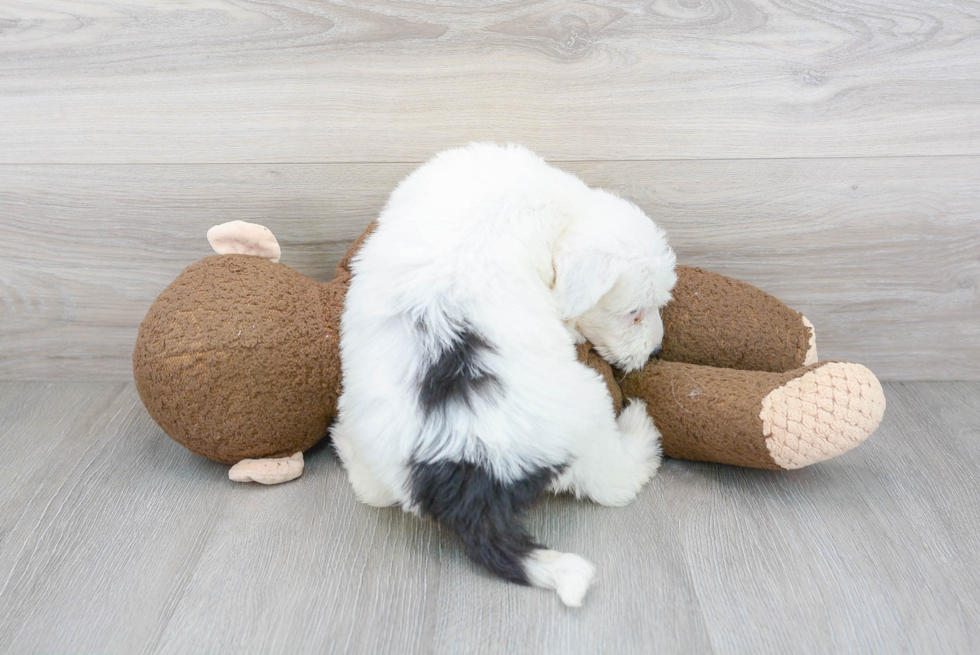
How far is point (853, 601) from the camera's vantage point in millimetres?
834

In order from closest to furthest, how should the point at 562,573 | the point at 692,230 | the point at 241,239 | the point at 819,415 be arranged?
the point at 562,573 < the point at 819,415 < the point at 241,239 < the point at 692,230

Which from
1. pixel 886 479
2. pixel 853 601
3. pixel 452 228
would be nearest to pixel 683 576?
pixel 853 601

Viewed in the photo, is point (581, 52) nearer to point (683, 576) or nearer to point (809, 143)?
point (809, 143)

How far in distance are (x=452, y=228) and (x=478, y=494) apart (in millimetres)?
317

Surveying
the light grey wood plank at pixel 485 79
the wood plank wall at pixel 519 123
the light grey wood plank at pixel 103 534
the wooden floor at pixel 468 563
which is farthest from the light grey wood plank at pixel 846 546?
the light grey wood plank at pixel 103 534

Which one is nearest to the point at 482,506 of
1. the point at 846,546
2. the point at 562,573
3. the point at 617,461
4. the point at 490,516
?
the point at 490,516

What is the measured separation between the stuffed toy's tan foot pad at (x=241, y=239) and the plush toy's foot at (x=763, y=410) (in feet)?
1.95

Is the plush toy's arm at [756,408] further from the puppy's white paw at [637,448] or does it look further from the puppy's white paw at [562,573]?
the puppy's white paw at [562,573]

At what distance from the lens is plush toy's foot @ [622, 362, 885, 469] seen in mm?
959

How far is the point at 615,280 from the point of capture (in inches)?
35.3

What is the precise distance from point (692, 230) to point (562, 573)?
2.09 ft

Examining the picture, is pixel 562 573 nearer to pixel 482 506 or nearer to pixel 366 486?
pixel 482 506

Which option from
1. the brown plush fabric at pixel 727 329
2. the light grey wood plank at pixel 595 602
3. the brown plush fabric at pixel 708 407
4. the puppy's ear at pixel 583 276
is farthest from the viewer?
the brown plush fabric at pixel 727 329

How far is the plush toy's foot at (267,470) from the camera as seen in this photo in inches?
41.2
